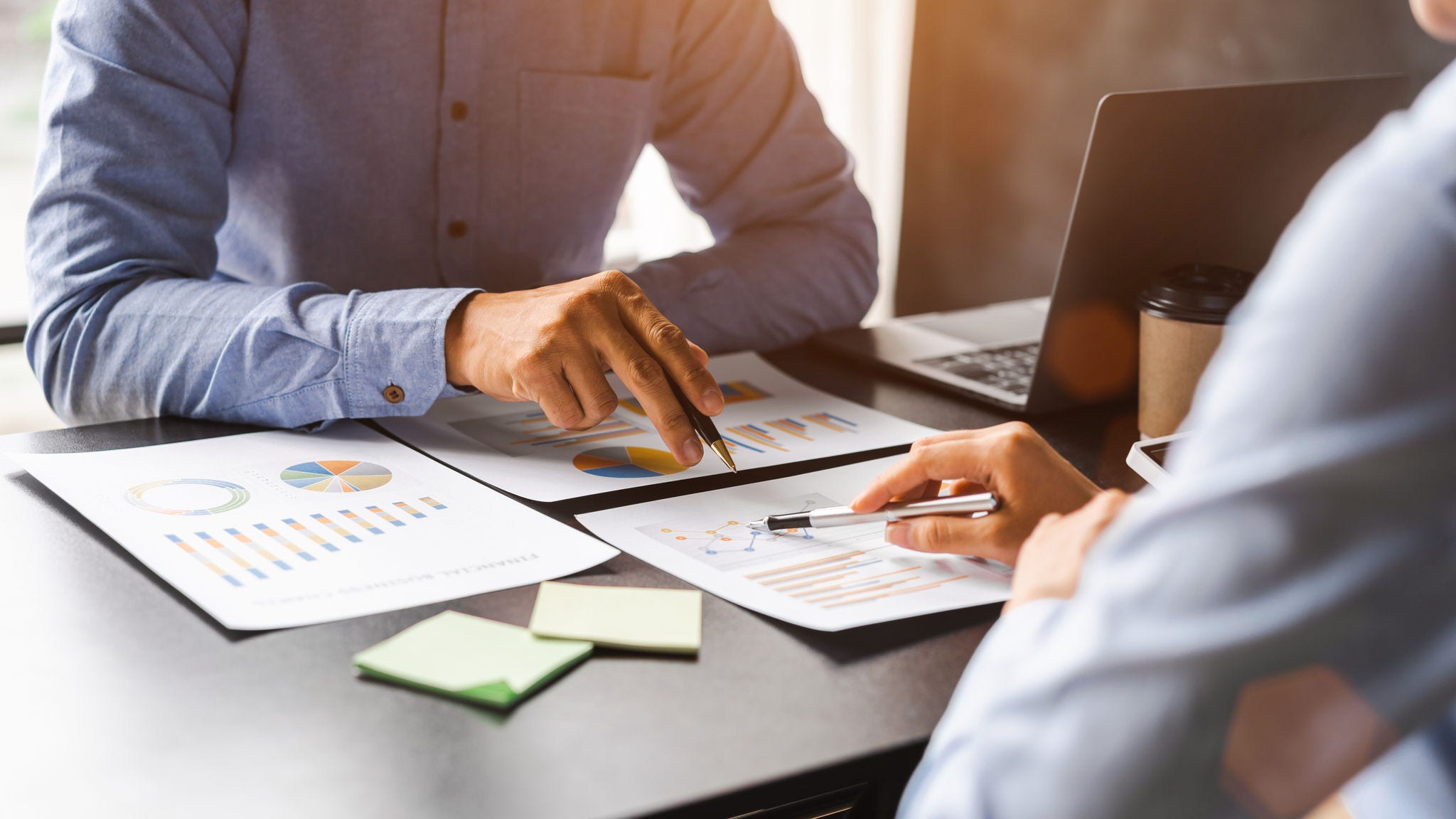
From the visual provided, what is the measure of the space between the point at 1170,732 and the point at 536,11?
117 centimetres

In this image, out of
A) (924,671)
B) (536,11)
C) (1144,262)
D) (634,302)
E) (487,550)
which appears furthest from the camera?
(536,11)

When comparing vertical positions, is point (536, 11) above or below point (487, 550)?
above

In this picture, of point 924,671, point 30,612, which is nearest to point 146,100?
point 30,612

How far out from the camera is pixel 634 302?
95 centimetres

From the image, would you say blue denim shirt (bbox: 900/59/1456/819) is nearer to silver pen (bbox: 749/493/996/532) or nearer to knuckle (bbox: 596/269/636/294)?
silver pen (bbox: 749/493/996/532)

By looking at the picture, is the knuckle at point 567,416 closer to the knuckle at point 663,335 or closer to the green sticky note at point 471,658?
Answer: the knuckle at point 663,335

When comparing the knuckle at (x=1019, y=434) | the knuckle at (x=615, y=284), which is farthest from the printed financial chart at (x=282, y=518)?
the knuckle at (x=1019, y=434)

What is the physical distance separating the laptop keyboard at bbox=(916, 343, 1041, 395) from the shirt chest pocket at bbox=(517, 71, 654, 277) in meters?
0.50

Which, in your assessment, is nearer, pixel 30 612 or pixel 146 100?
pixel 30 612

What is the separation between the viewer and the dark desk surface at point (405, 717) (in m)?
0.49

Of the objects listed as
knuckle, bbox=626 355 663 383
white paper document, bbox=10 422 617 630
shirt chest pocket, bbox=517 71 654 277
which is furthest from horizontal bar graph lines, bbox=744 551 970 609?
shirt chest pocket, bbox=517 71 654 277

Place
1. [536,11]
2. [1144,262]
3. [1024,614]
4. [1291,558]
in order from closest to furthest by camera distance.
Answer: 1. [1291,558]
2. [1024,614]
3. [1144,262]
4. [536,11]

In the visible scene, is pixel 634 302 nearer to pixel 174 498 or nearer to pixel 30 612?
pixel 174 498

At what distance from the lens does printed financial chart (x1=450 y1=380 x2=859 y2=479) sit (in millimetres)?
922
